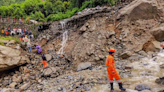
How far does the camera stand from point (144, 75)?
638 centimetres

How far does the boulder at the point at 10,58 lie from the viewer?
903cm

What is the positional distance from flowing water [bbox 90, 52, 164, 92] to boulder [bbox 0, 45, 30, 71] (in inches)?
283

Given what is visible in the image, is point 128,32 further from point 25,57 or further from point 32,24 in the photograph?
point 32,24

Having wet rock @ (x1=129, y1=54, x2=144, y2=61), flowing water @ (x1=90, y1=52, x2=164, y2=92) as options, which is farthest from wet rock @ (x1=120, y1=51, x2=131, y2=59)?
flowing water @ (x1=90, y1=52, x2=164, y2=92)

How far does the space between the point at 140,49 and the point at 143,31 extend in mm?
2051

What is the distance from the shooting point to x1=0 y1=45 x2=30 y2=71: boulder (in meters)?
9.03

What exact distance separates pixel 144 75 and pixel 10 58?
968 centimetres

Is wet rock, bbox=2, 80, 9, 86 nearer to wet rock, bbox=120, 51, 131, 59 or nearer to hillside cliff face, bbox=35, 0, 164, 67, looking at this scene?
hillside cliff face, bbox=35, 0, 164, 67

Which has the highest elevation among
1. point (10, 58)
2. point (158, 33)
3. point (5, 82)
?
point (158, 33)

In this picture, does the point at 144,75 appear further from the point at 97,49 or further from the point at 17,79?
the point at 17,79

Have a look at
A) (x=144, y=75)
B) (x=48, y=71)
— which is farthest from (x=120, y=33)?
(x=48, y=71)

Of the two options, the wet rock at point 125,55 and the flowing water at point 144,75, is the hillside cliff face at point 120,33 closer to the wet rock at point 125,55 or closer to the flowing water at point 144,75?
the wet rock at point 125,55

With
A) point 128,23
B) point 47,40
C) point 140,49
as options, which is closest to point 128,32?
point 128,23

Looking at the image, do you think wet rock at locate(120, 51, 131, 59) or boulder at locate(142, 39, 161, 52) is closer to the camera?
wet rock at locate(120, 51, 131, 59)
